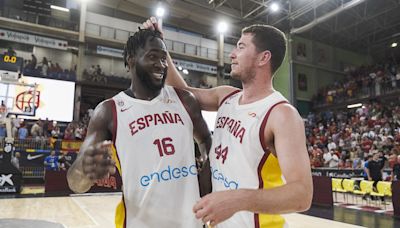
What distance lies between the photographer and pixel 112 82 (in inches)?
801

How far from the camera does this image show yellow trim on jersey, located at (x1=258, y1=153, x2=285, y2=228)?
6.10 feet

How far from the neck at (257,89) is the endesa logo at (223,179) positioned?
0.48 metres

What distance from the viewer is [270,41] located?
81.0 inches

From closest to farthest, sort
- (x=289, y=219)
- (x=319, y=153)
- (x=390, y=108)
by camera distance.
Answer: (x=289, y=219), (x=319, y=153), (x=390, y=108)

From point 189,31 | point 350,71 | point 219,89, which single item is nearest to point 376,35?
point 350,71

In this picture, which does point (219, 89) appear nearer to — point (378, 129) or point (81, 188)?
point (81, 188)

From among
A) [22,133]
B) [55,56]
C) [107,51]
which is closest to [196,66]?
[107,51]

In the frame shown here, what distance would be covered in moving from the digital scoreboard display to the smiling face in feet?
34.4

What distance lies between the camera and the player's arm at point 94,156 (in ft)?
4.35

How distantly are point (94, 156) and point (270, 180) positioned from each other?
3.42 feet

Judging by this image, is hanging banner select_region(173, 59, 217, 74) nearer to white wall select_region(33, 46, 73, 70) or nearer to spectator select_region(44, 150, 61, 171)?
white wall select_region(33, 46, 73, 70)

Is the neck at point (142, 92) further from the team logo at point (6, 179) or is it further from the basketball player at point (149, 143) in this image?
the team logo at point (6, 179)

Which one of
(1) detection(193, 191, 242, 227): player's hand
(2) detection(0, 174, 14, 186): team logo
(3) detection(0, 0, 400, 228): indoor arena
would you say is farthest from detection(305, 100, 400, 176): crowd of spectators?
(2) detection(0, 174, 14, 186): team logo

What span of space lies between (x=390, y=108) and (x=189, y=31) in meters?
13.6
